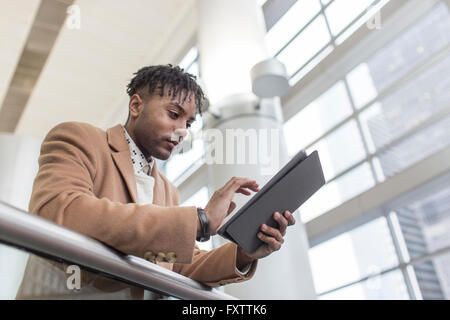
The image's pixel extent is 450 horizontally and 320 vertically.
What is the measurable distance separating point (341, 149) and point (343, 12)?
5.85 ft

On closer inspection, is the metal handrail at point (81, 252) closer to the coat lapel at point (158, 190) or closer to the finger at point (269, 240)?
the finger at point (269, 240)

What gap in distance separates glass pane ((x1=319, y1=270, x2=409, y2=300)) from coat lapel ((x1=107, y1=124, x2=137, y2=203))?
13.1ft

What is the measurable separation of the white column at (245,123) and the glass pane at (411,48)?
1.60 meters

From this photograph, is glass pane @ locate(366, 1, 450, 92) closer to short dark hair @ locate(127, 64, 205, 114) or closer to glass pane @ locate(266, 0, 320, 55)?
glass pane @ locate(266, 0, 320, 55)

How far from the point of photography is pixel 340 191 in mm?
5508

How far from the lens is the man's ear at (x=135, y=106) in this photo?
1659 mm

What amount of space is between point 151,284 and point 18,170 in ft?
7.76

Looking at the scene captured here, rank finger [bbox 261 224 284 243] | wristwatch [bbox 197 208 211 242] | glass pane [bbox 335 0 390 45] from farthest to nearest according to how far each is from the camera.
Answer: glass pane [bbox 335 0 390 45] < finger [bbox 261 224 284 243] < wristwatch [bbox 197 208 211 242]

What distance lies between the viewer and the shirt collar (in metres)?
1.58

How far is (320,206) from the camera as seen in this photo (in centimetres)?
566

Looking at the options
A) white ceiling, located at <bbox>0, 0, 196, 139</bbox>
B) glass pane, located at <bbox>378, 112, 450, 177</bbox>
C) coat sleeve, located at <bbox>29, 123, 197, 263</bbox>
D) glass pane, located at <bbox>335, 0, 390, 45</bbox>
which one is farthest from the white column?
white ceiling, located at <bbox>0, 0, 196, 139</bbox>

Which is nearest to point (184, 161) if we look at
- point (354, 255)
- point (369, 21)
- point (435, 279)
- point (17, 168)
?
point (354, 255)

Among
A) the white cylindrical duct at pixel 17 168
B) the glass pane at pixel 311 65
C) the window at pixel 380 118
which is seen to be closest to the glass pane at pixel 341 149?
the window at pixel 380 118
